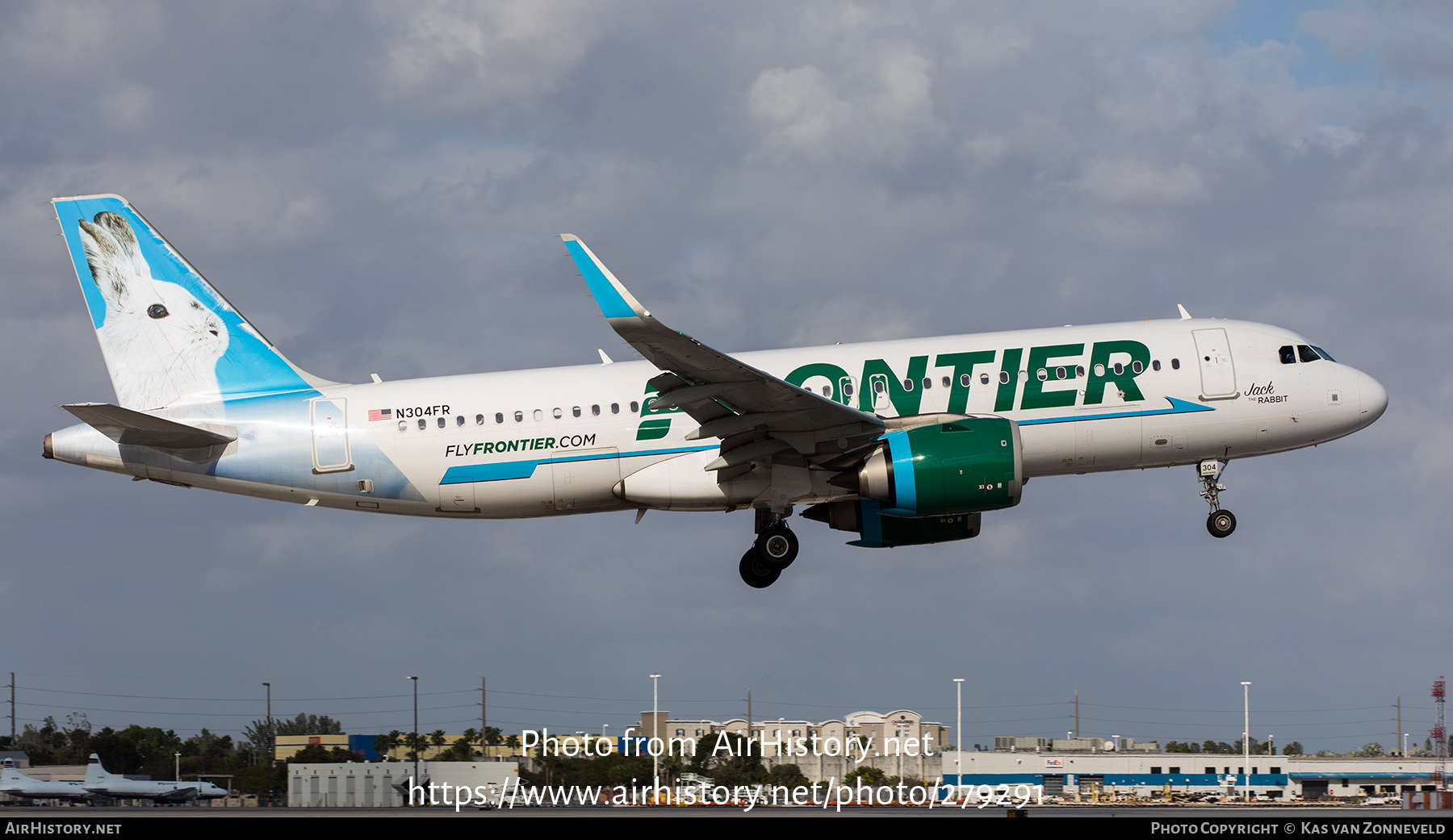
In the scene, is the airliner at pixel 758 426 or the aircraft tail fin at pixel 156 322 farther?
the aircraft tail fin at pixel 156 322

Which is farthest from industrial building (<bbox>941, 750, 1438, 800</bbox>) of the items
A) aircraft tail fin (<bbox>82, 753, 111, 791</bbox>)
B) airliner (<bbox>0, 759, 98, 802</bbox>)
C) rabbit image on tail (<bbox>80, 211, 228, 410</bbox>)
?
aircraft tail fin (<bbox>82, 753, 111, 791</bbox>)


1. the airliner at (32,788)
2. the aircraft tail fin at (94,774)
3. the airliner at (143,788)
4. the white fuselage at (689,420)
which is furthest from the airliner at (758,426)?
the aircraft tail fin at (94,774)

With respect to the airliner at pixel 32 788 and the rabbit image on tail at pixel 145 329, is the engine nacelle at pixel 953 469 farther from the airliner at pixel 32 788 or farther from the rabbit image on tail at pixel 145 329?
the airliner at pixel 32 788

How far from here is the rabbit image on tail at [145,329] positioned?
31.1m

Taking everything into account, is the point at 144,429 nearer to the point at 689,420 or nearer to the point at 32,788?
the point at 689,420

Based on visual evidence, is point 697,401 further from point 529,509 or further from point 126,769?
point 126,769

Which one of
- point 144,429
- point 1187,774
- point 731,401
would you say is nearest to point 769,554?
point 731,401

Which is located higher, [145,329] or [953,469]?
[145,329]

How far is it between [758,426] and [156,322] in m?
15.7

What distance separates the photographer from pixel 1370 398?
30516mm

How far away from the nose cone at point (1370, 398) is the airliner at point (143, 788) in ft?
154

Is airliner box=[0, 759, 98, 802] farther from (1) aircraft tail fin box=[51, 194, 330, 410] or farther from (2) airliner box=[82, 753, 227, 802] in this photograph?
(1) aircraft tail fin box=[51, 194, 330, 410]

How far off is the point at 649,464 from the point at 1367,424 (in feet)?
56.8
